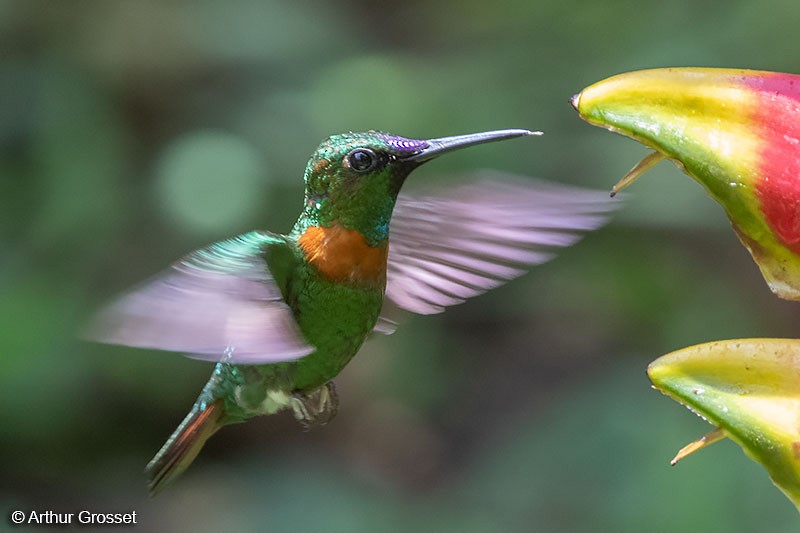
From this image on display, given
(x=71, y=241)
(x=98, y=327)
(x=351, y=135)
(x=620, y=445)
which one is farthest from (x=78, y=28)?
(x=98, y=327)

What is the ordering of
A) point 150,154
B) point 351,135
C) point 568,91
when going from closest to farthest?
point 351,135 → point 568,91 → point 150,154

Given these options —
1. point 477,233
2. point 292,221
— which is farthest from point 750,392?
point 292,221

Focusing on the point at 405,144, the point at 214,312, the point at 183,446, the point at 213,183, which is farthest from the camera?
the point at 213,183

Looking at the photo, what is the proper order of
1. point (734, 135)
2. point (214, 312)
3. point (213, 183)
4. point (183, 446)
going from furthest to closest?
point (213, 183)
point (183, 446)
point (214, 312)
point (734, 135)

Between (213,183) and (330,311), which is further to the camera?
(213,183)

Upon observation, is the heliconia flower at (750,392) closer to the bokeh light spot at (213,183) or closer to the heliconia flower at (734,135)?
the heliconia flower at (734,135)

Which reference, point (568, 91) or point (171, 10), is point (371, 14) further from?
point (568, 91)

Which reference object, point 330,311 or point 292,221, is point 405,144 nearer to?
point 330,311
